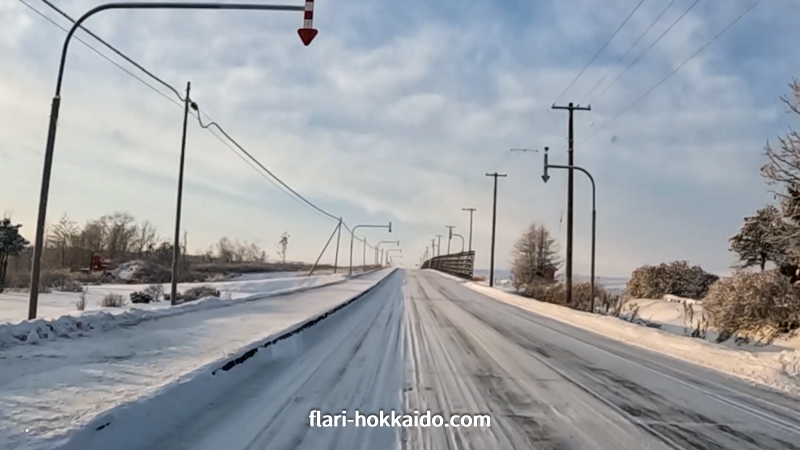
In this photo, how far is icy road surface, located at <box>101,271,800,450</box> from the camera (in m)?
5.84

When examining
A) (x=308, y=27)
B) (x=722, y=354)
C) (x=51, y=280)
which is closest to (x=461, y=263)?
(x=51, y=280)

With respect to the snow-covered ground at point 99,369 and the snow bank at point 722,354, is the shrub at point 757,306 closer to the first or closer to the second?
the snow bank at point 722,354

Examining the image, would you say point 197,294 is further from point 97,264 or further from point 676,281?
point 97,264

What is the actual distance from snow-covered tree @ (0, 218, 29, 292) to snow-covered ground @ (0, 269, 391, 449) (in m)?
28.7

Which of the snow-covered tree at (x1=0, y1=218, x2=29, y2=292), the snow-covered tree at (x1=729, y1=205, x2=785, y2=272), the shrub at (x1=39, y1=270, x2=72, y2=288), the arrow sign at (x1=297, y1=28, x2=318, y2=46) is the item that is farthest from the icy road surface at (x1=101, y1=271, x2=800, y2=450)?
the shrub at (x1=39, y1=270, x2=72, y2=288)

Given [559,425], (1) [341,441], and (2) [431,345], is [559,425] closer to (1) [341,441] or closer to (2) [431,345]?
(1) [341,441]

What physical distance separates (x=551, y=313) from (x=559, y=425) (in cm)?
2028

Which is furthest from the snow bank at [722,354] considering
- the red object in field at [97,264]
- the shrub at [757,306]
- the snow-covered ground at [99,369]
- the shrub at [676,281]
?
the red object in field at [97,264]

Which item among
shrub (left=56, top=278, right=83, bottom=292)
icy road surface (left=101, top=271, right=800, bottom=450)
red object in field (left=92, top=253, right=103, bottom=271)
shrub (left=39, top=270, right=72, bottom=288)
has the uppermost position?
red object in field (left=92, top=253, right=103, bottom=271)

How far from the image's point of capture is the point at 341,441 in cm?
567

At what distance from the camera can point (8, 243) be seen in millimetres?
36969

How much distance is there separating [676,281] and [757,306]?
17031mm

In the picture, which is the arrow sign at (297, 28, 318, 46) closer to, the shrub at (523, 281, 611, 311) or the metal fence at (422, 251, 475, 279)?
the shrub at (523, 281, 611, 311)

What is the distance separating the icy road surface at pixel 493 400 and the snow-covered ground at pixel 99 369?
620 millimetres
